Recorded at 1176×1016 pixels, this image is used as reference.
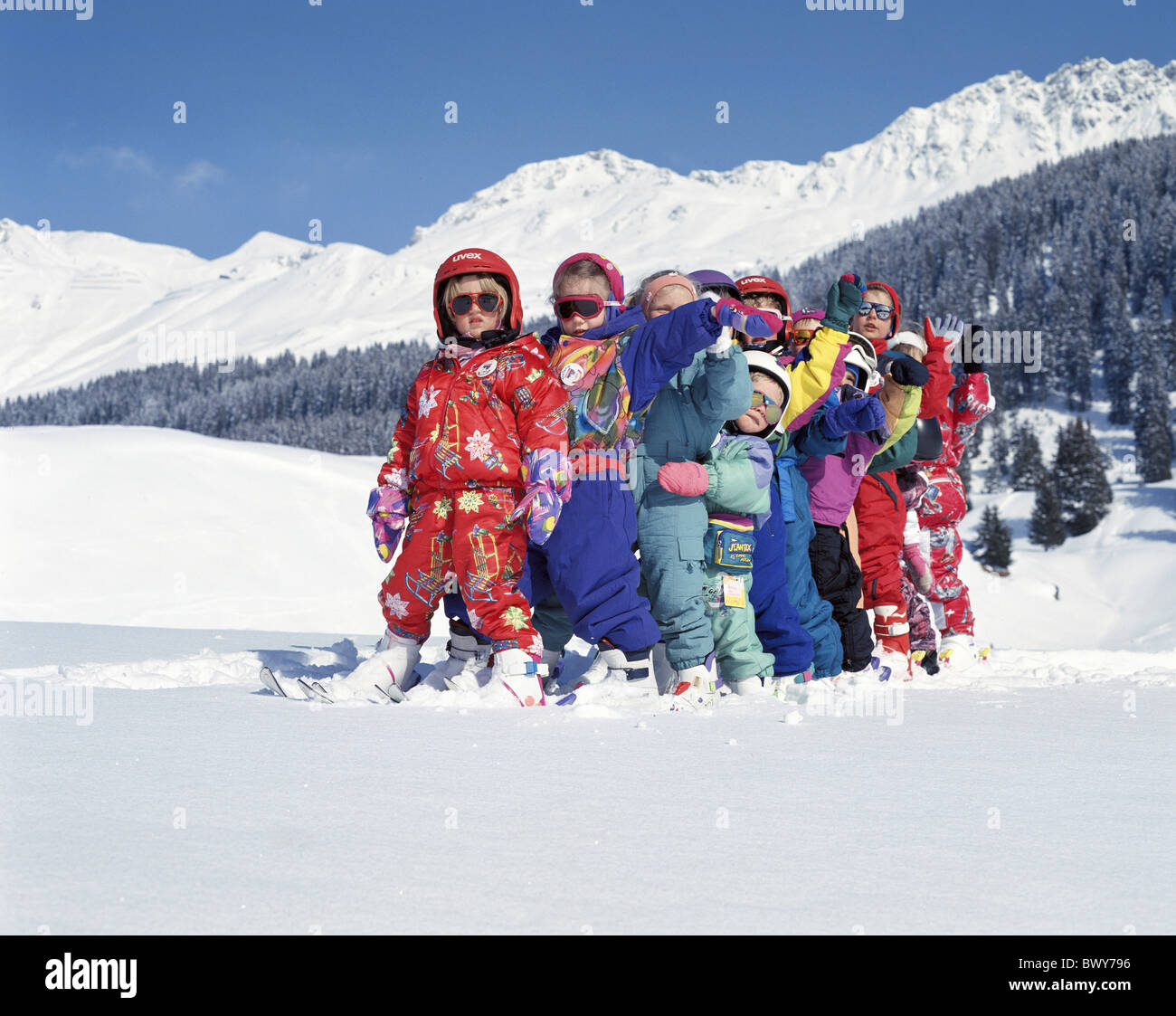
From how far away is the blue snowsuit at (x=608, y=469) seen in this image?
3.64 metres

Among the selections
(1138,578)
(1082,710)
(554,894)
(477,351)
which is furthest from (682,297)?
(1138,578)

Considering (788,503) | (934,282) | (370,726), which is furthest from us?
(934,282)

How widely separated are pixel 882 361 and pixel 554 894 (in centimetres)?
415

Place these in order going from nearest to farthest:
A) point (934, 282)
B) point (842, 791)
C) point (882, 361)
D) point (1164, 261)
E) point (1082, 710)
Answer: point (842, 791)
point (1082, 710)
point (882, 361)
point (1164, 261)
point (934, 282)

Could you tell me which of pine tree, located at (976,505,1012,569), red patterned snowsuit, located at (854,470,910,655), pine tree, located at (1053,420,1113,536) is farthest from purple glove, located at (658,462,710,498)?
pine tree, located at (1053,420,1113,536)

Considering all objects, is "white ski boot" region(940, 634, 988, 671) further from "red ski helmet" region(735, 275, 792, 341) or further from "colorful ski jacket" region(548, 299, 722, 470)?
"colorful ski jacket" region(548, 299, 722, 470)

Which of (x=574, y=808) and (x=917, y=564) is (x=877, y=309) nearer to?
(x=917, y=564)

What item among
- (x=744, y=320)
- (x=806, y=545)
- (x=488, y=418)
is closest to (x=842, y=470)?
(x=806, y=545)

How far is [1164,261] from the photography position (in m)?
80.2

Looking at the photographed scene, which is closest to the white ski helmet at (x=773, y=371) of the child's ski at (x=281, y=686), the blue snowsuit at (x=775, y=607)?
the blue snowsuit at (x=775, y=607)

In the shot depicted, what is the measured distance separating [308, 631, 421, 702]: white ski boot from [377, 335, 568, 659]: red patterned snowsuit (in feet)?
0.22

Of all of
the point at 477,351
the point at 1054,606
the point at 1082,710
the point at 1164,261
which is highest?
the point at 1164,261

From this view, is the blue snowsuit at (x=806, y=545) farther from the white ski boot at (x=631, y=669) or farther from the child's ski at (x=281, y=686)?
the child's ski at (x=281, y=686)
